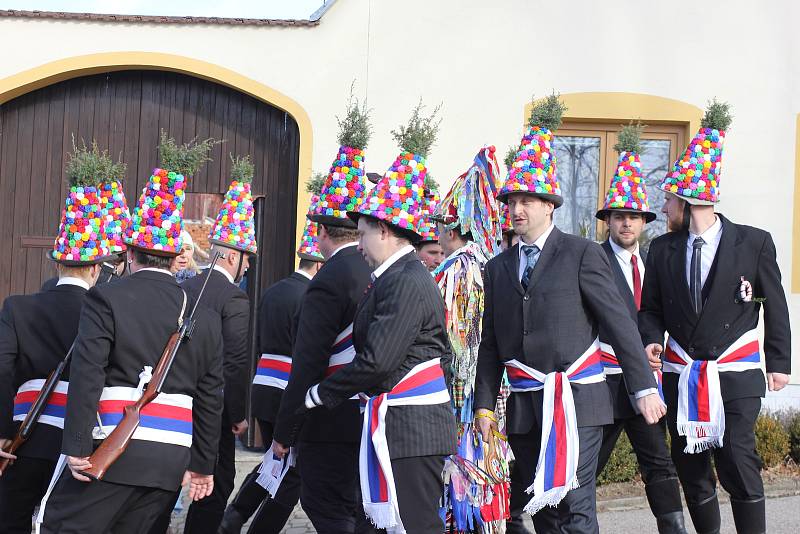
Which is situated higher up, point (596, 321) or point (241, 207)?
point (241, 207)

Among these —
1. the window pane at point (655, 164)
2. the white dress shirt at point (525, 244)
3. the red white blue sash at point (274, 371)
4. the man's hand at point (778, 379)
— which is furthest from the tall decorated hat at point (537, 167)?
the window pane at point (655, 164)

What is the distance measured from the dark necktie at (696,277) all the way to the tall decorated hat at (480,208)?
116cm

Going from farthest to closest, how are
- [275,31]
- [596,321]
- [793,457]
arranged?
[275,31]
[793,457]
[596,321]

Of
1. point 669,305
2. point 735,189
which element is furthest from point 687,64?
point 669,305

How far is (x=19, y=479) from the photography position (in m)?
4.58

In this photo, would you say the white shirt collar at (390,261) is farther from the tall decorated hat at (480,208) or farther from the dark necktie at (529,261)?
the tall decorated hat at (480,208)

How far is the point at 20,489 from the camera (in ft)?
15.1

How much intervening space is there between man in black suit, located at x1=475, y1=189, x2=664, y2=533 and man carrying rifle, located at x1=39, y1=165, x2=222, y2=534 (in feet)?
4.61

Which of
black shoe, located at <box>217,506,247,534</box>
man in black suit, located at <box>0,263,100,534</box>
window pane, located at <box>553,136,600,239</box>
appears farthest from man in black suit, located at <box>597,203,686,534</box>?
window pane, located at <box>553,136,600,239</box>

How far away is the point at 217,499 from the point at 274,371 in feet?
2.71

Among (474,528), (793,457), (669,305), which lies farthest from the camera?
(793,457)

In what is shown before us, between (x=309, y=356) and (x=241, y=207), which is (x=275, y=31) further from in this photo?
(x=309, y=356)

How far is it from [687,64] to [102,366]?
680 cm

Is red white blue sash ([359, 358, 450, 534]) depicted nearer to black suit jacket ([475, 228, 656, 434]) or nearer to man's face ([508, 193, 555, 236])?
black suit jacket ([475, 228, 656, 434])
